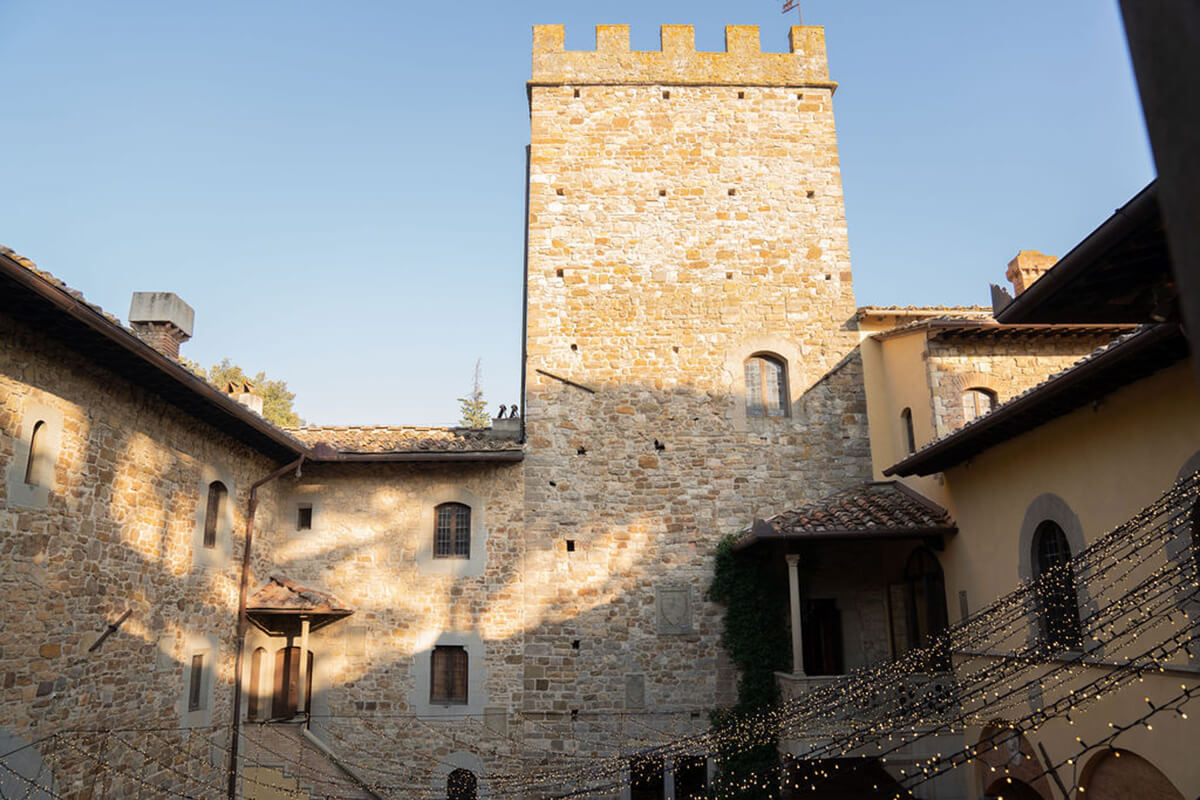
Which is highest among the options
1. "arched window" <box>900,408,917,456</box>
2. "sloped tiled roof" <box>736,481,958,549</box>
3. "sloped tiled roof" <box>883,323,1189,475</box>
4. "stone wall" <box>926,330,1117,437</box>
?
"stone wall" <box>926,330,1117,437</box>

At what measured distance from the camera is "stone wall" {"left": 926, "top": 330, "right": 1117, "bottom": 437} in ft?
42.2

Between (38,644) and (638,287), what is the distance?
10095 mm

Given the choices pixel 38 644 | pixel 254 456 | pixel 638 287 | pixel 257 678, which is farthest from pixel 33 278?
pixel 638 287

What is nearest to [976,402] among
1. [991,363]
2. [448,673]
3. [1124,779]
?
[991,363]

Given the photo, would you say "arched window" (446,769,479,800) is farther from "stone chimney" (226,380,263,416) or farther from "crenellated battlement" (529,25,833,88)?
"crenellated battlement" (529,25,833,88)

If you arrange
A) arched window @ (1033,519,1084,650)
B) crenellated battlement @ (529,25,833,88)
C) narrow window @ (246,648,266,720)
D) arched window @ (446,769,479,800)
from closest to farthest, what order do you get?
arched window @ (1033,519,1084,650) → arched window @ (446,769,479,800) → narrow window @ (246,648,266,720) → crenellated battlement @ (529,25,833,88)

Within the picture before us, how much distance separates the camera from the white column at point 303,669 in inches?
497

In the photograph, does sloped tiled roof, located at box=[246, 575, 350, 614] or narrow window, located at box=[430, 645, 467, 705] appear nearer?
sloped tiled roof, located at box=[246, 575, 350, 614]

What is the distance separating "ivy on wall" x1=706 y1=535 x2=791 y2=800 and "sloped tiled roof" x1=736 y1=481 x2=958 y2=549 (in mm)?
485

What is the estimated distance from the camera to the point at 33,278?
22.5ft

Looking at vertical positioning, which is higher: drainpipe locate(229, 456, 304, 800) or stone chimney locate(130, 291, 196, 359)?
stone chimney locate(130, 291, 196, 359)

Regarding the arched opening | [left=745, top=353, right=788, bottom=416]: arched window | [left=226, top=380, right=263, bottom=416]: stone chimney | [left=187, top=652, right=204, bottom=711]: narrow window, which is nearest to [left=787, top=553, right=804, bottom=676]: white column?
[left=745, top=353, right=788, bottom=416]: arched window

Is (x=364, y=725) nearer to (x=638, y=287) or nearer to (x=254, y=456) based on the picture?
(x=254, y=456)

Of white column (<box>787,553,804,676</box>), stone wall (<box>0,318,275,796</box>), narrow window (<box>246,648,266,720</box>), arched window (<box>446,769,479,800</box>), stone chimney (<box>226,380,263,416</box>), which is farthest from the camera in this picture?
stone chimney (<box>226,380,263,416</box>)
